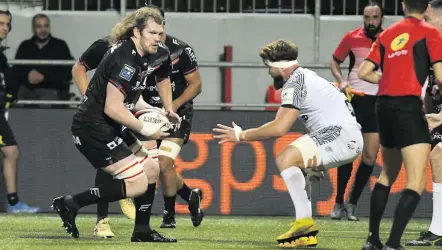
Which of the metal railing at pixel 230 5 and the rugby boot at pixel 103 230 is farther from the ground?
the metal railing at pixel 230 5

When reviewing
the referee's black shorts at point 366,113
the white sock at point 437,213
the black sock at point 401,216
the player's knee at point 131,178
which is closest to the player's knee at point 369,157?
the referee's black shorts at point 366,113

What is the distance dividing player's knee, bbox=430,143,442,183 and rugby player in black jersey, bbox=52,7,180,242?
2.40 meters

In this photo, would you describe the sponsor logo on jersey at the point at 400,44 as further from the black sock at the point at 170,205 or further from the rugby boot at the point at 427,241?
the black sock at the point at 170,205

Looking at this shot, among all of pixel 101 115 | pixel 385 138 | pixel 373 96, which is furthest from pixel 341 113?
pixel 373 96

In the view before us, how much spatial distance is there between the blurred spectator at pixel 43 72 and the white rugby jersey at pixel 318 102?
570cm

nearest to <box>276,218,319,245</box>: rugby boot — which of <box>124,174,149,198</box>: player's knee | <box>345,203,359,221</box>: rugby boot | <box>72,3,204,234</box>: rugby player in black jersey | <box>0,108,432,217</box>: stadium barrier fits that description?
<box>124,174,149,198</box>: player's knee

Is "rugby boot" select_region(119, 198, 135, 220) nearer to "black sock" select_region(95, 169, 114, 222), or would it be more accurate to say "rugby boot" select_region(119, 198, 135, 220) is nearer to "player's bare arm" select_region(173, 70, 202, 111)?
"player's bare arm" select_region(173, 70, 202, 111)

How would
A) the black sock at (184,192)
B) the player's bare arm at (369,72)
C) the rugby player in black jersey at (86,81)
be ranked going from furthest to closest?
the black sock at (184,192)
the rugby player in black jersey at (86,81)
the player's bare arm at (369,72)

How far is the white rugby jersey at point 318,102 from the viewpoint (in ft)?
36.6

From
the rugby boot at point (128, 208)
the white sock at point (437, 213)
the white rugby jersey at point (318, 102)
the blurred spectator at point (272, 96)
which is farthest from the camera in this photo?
the blurred spectator at point (272, 96)

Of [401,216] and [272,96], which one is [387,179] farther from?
[272,96]

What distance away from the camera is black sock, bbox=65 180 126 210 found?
434 inches

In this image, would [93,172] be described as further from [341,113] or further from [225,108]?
[341,113]

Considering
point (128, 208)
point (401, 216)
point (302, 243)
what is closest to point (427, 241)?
point (302, 243)
